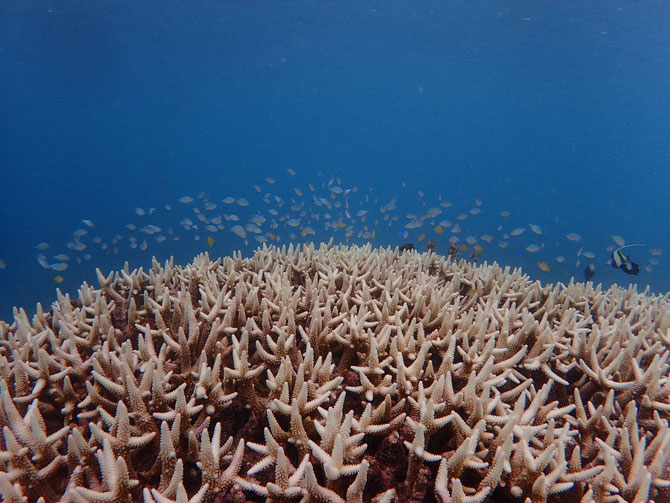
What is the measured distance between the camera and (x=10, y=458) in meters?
1.93

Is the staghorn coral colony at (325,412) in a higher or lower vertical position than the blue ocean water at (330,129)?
lower

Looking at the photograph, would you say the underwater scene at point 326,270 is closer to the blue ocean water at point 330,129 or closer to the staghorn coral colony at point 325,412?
the staghorn coral colony at point 325,412

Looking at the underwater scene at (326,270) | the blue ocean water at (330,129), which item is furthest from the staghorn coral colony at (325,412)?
the blue ocean water at (330,129)

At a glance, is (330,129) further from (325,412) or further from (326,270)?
(325,412)

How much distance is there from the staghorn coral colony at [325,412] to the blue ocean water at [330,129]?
8458 mm

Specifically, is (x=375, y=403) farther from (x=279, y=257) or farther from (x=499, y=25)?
(x=499, y=25)

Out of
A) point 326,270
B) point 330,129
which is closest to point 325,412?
point 326,270

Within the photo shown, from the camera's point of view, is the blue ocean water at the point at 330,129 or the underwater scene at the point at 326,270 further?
the blue ocean water at the point at 330,129

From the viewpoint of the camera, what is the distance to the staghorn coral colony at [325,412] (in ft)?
6.25

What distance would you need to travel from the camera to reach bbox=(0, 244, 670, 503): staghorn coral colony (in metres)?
1.91

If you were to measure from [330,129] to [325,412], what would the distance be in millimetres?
126648

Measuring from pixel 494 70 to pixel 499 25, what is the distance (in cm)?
1740

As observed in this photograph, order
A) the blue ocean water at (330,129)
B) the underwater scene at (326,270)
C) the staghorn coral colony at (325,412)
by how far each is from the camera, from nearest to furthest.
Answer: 1. the staghorn coral colony at (325,412)
2. the underwater scene at (326,270)
3. the blue ocean water at (330,129)

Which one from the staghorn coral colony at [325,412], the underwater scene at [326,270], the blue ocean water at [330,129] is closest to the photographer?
the staghorn coral colony at [325,412]
